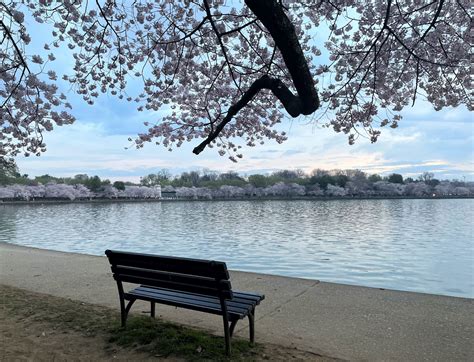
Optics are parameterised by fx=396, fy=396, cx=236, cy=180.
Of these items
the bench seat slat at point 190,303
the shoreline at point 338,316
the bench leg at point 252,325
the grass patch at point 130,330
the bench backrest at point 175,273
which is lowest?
the shoreline at point 338,316

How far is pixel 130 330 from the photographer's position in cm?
445

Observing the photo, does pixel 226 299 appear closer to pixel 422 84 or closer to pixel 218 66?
pixel 218 66

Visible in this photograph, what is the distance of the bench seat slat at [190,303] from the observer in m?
3.85

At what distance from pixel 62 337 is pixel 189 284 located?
1.61m

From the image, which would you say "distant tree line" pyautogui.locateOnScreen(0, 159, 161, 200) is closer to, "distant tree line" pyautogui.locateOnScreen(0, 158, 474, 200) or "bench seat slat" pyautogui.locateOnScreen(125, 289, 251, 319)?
"distant tree line" pyautogui.locateOnScreen(0, 158, 474, 200)

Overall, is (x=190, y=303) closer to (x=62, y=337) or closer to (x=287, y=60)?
(x=62, y=337)

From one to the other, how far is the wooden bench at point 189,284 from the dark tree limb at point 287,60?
1.59 m

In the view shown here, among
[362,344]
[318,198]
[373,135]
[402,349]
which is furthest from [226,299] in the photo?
[318,198]

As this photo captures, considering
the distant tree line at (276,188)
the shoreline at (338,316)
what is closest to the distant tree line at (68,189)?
the distant tree line at (276,188)

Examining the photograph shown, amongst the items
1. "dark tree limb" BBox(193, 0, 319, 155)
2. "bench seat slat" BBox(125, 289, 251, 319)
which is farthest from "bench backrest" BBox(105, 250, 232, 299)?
"dark tree limb" BBox(193, 0, 319, 155)

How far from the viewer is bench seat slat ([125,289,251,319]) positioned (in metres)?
3.85

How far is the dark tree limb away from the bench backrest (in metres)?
1.59

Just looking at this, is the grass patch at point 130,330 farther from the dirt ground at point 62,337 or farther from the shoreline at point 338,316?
the shoreline at point 338,316

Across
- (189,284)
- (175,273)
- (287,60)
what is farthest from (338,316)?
(287,60)
